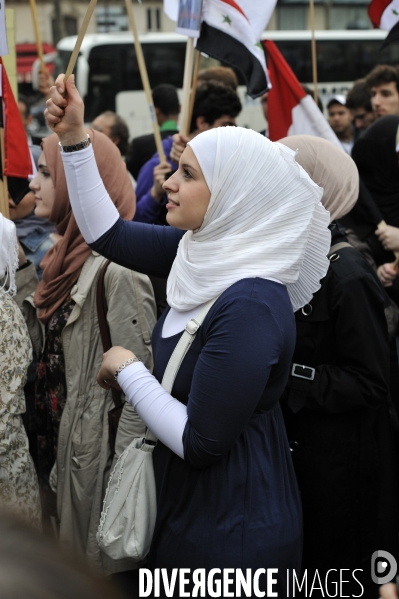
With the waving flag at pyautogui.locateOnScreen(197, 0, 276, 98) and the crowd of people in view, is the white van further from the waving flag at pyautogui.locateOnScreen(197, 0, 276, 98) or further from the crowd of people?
the crowd of people

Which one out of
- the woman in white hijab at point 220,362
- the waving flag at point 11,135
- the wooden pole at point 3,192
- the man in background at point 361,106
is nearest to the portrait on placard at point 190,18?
the waving flag at point 11,135

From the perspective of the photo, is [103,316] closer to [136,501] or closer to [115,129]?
[136,501]

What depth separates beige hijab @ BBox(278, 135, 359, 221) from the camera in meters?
2.79

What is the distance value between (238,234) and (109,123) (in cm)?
536

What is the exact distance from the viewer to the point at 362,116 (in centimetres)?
745

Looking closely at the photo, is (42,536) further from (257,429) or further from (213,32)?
(213,32)

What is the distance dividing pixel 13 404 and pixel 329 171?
138cm

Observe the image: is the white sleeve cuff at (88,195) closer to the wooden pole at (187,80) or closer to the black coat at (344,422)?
the black coat at (344,422)

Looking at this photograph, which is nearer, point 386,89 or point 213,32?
point 213,32

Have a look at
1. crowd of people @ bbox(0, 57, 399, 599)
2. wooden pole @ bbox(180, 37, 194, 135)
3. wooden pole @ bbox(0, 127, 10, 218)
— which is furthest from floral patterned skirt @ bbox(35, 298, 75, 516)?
wooden pole @ bbox(180, 37, 194, 135)

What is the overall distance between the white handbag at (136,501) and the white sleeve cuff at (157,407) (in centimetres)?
6

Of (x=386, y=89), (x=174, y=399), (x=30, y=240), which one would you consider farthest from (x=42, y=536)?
(x=386, y=89)

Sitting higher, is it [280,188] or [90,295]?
[280,188]

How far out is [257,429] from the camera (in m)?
2.04
